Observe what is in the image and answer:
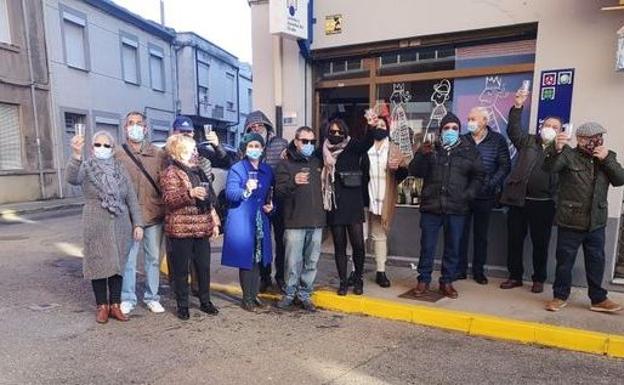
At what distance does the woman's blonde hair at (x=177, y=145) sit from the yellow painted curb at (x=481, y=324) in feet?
6.42

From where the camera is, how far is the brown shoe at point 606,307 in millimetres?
4566

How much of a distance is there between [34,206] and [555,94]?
43.7 feet

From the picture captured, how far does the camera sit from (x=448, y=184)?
4.84m

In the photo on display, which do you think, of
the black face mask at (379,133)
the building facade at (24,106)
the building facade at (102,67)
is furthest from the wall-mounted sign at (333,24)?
the building facade at (102,67)

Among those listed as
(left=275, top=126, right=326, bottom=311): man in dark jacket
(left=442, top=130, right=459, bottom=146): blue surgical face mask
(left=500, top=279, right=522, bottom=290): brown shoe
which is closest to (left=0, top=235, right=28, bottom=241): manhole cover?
(left=275, top=126, right=326, bottom=311): man in dark jacket

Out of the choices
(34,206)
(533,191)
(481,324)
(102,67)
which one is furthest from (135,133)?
(102,67)

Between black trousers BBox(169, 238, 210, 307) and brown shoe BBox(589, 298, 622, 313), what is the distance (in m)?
3.81

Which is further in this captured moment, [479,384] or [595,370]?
[595,370]

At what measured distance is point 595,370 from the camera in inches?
144

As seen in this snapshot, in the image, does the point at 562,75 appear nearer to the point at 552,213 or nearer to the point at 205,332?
the point at 552,213

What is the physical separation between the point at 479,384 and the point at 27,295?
16.0 feet

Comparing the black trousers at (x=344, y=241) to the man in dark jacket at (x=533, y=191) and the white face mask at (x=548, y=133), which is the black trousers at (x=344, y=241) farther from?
the white face mask at (x=548, y=133)

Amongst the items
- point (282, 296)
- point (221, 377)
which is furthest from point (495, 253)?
point (221, 377)

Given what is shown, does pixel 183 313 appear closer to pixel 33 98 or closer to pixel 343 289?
pixel 343 289
